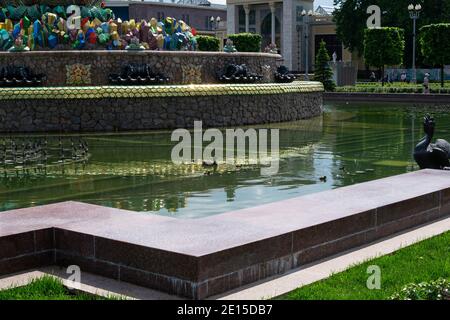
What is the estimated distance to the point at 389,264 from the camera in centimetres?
592

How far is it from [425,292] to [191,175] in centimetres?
684

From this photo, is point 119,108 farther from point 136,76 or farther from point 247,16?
point 247,16

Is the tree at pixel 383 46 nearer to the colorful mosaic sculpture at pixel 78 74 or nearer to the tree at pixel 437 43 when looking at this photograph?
the tree at pixel 437 43

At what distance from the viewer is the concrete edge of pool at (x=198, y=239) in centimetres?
526

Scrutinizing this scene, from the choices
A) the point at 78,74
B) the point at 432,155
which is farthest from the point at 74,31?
the point at 432,155

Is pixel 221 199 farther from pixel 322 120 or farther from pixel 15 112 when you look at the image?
pixel 322 120

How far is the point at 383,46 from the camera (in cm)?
4269

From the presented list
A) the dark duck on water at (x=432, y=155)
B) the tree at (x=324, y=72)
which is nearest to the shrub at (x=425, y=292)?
the dark duck on water at (x=432, y=155)

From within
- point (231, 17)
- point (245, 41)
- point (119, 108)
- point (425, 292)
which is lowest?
point (425, 292)

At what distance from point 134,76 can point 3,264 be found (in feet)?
44.6

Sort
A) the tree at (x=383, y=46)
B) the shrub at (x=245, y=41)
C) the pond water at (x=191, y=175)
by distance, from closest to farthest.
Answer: the pond water at (x=191, y=175) → the tree at (x=383, y=46) → the shrub at (x=245, y=41)

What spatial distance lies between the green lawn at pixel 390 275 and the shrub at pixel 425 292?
163 millimetres

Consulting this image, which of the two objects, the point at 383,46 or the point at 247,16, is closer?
the point at 383,46

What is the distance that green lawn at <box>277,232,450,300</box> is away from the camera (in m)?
5.16
